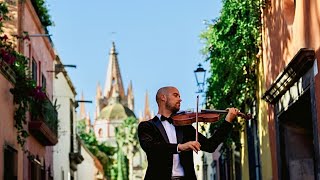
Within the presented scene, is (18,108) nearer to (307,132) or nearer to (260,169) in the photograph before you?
(260,169)

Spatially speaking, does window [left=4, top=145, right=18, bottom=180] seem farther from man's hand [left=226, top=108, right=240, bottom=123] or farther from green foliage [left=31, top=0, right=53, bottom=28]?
man's hand [left=226, top=108, right=240, bottom=123]

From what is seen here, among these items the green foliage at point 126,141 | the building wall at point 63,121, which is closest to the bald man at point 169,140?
the building wall at point 63,121

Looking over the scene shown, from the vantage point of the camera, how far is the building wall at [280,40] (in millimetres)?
10891

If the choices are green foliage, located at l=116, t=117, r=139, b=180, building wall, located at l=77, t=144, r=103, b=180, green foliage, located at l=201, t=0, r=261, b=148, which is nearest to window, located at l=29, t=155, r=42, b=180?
green foliage, located at l=201, t=0, r=261, b=148

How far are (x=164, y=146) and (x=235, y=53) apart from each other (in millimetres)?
9993

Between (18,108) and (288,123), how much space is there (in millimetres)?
7230

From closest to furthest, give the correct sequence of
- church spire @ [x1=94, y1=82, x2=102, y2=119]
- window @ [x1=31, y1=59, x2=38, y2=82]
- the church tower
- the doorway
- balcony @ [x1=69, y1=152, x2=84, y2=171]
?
the doorway, window @ [x1=31, y1=59, x2=38, y2=82], balcony @ [x1=69, y1=152, x2=84, y2=171], the church tower, church spire @ [x1=94, y1=82, x2=102, y2=119]

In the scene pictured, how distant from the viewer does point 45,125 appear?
72.1 feet

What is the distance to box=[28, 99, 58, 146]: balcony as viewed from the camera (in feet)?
69.6

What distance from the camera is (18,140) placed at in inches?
709

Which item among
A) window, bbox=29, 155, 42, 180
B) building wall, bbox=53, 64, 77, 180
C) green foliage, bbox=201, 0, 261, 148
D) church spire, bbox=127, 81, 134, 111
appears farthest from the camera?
church spire, bbox=127, 81, 134, 111

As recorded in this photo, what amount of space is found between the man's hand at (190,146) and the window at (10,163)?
35.1 feet

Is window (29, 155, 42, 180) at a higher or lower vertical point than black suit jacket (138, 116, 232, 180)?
higher

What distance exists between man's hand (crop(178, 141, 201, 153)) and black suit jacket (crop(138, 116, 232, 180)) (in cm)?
12
